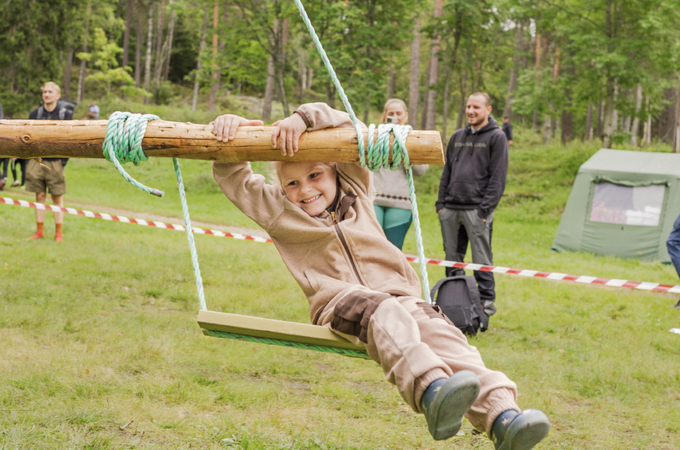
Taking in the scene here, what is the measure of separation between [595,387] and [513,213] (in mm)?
11263

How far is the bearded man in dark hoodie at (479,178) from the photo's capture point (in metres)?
5.36

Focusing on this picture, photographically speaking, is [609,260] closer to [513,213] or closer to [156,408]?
[513,213]

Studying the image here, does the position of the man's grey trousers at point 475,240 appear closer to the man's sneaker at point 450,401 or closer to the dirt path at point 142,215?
the man's sneaker at point 450,401

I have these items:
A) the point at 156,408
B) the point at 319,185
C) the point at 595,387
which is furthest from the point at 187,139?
the point at 595,387

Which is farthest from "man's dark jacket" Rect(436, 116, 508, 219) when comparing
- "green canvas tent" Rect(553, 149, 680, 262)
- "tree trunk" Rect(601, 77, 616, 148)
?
"tree trunk" Rect(601, 77, 616, 148)

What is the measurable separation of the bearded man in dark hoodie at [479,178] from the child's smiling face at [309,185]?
112 inches

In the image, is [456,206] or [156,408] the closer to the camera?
[156,408]

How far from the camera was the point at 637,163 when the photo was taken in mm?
11078

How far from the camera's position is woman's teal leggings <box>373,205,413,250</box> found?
5.38m

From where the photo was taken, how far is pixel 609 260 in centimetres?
1021

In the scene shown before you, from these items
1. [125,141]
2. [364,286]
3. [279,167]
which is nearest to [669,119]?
[279,167]

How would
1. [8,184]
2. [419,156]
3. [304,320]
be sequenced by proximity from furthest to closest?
[8,184]
[304,320]
[419,156]

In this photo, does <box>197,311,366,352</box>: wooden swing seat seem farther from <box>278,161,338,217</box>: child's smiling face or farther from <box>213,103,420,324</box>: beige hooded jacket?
<box>278,161,338,217</box>: child's smiling face

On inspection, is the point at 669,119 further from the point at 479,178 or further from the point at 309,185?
the point at 309,185
